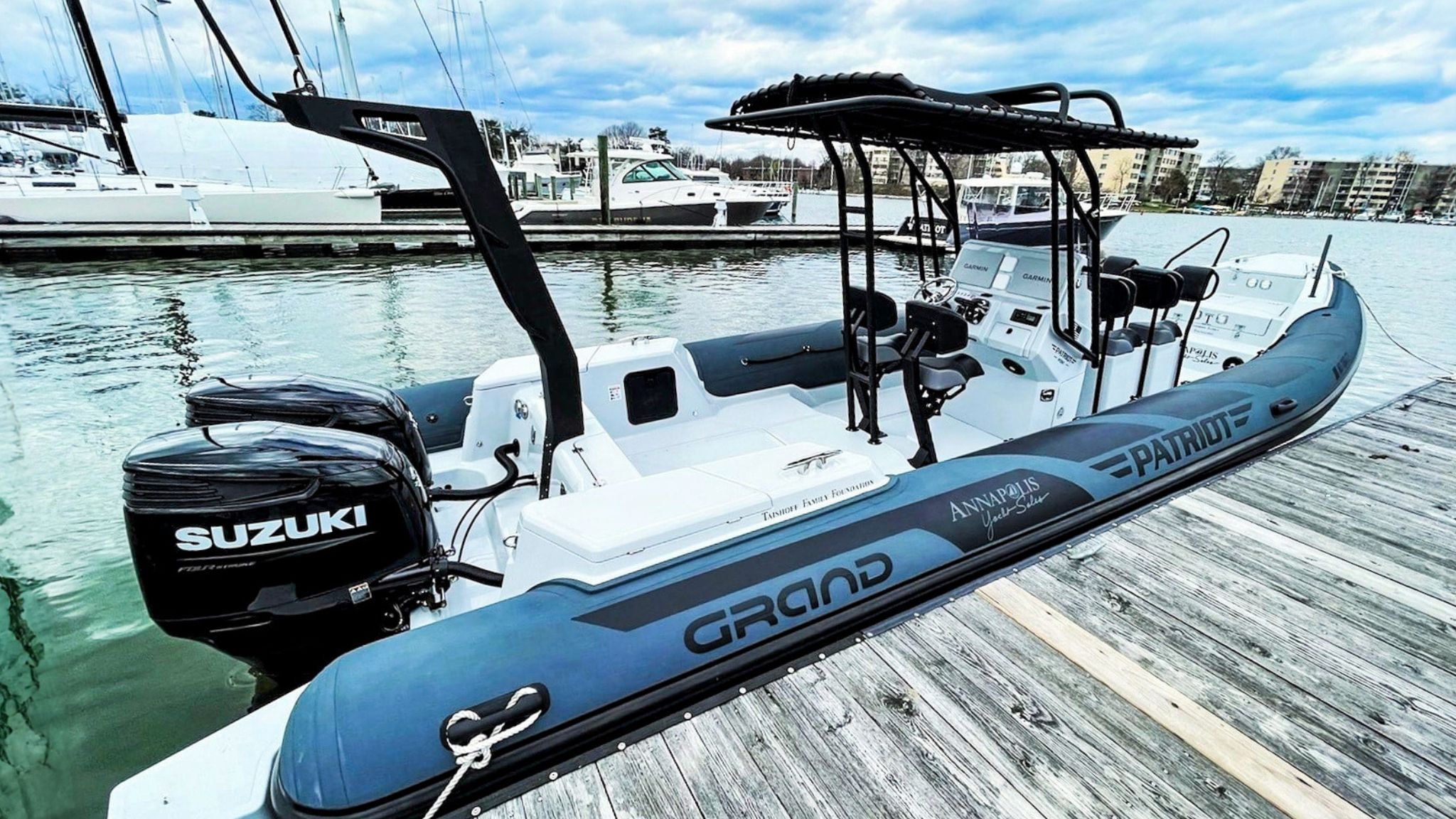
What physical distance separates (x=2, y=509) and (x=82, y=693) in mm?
1964

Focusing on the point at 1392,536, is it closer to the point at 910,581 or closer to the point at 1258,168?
the point at 910,581

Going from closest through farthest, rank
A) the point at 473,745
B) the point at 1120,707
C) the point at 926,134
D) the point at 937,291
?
the point at 473,745, the point at 1120,707, the point at 926,134, the point at 937,291

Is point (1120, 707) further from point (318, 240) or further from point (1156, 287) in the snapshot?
point (318, 240)

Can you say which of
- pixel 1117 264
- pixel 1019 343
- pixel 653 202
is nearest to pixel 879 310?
pixel 1019 343

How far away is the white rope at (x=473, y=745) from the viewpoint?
128 centimetres

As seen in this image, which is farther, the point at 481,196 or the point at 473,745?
the point at 481,196

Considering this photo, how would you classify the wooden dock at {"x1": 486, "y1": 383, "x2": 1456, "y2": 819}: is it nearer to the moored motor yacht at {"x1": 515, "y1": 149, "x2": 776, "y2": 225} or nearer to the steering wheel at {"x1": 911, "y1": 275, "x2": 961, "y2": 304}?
the steering wheel at {"x1": 911, "y1": 275, "x2": 961, "y2": 304}

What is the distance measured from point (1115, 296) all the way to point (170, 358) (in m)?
8.76

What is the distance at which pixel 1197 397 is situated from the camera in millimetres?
3119

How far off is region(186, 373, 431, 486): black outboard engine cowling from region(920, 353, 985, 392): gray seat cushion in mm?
2244

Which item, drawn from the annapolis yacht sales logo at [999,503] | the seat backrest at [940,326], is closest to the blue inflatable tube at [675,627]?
the annapolis yacht sales logo at [999,503]

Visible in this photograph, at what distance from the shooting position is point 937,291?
338cm

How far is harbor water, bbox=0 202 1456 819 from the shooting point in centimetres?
224

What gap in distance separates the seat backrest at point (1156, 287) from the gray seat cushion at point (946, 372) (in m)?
1.27
